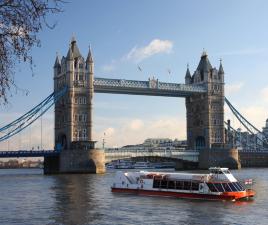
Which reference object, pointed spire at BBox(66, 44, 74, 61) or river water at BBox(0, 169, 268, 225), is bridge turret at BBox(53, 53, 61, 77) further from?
river water at BBox(0, 169, 268, 225)

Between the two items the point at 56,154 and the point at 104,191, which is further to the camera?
the point at 56,154

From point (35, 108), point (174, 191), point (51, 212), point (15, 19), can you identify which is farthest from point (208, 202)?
point (35, 108)

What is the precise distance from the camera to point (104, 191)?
5559 cm

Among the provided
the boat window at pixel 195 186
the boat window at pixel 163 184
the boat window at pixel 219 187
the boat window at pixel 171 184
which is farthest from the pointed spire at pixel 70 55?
the boat window at pixel 219 187

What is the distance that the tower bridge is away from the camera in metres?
105

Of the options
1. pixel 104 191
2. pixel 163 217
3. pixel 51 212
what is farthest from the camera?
pixel 104 191

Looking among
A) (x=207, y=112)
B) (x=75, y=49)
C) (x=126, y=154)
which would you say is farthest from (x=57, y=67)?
(x=207, y=112)

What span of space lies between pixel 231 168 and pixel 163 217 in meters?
92.3

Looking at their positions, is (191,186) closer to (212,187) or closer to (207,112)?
(212,187)

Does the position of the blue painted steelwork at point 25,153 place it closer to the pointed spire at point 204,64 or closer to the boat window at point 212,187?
the pointed spire at point 204,64

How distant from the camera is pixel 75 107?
112 m

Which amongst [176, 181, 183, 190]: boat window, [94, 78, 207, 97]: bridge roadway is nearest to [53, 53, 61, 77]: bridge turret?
[94, 78, 207, 97]: bridge roadway

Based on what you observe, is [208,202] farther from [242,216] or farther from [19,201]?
[19,201]

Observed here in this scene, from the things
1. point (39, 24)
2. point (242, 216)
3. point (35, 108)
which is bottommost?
point (242, 216)
